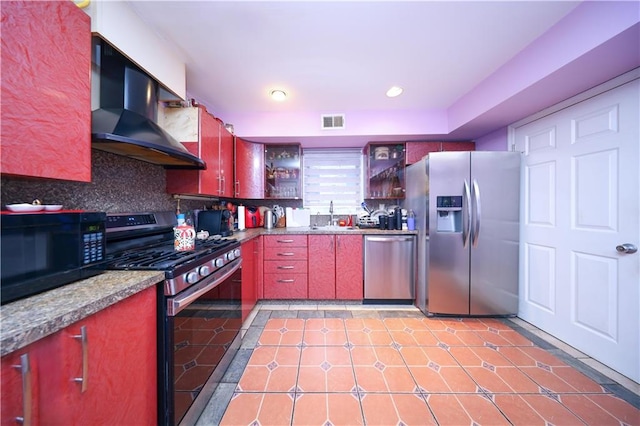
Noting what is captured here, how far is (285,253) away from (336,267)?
2.07 ft

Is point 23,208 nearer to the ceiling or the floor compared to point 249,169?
nearer to the floor

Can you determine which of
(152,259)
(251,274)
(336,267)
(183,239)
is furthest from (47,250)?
(336,267)

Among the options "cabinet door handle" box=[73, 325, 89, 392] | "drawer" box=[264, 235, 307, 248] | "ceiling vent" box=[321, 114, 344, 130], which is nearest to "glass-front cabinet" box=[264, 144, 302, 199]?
"ceiling vent" box=[321, 114, 344, 130]

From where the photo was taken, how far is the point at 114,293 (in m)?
0.75

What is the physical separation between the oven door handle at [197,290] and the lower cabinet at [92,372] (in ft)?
0.24

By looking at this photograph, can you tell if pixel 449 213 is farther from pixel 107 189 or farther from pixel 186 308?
pixel 107 189

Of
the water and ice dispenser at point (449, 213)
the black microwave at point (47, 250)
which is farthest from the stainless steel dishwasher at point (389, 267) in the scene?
the black microwave at point (47, 250)

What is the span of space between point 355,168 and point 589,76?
7.34 feet

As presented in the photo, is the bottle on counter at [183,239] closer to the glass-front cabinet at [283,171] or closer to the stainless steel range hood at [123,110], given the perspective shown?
the stainless steel range hood at [123,110]

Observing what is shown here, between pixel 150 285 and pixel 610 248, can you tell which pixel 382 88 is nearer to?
pixel 610 248

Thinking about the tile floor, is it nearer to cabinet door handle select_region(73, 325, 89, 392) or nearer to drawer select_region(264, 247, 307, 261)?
drawer select_region(264, 247, 307, 261)

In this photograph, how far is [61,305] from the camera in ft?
2.15

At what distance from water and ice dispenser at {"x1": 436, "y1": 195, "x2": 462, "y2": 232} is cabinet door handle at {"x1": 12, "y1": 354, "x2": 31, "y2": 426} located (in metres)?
2.64

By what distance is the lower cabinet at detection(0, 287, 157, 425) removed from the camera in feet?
1.74
